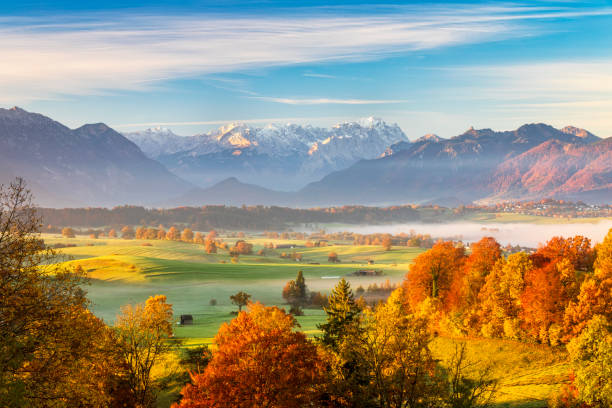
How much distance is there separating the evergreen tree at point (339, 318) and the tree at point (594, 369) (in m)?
21.5

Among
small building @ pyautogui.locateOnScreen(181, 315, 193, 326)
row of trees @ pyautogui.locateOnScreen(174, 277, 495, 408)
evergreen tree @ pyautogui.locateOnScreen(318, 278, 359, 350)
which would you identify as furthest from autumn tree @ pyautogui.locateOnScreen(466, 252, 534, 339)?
small building @ pyautogui.locateOnScreen(181, 315, 193, 326)

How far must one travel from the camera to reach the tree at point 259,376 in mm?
45125

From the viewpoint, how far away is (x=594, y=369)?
49938 millimetres

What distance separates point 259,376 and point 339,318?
45.2 feet

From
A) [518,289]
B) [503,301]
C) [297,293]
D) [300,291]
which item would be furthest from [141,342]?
[300,291]

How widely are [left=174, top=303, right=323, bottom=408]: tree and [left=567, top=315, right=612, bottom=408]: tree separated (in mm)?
23865

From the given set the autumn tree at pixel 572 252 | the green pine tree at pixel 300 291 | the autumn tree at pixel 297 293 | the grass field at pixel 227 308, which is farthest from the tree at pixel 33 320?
the green pine tree at pixel 300 291

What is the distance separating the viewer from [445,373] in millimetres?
62781

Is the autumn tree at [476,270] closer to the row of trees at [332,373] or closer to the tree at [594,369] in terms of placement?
the tree at [594,369]

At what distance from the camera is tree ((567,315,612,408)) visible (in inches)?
1916

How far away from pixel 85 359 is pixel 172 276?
15319cm

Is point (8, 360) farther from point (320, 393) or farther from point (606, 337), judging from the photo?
point (606, 337)

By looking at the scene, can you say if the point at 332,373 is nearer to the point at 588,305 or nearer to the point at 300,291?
the point at 588,305

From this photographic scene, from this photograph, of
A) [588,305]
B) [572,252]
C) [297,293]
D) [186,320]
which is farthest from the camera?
[297,293]
